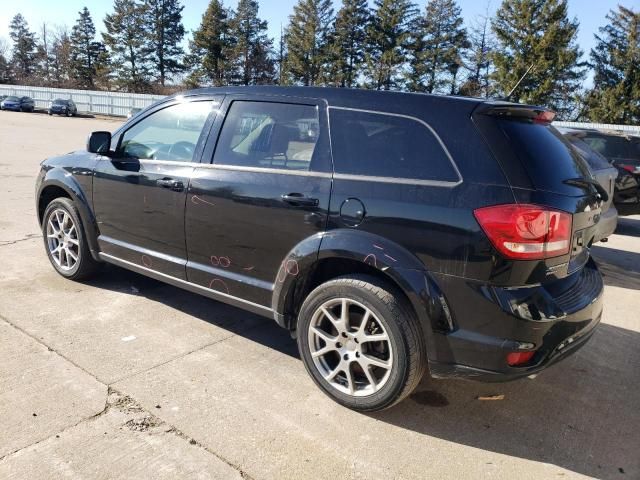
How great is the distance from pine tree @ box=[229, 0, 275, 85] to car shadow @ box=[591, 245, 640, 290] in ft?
190

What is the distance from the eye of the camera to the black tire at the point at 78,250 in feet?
15.8

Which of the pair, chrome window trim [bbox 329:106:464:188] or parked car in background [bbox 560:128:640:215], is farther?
parked car in background [bbox 560:128:640:215]

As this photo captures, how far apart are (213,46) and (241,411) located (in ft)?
211

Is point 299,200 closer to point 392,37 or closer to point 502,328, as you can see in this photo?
point 502,328

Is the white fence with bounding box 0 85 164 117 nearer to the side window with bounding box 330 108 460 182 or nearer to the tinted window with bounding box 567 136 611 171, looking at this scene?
the tinted window with bounding box 567 136 611 171

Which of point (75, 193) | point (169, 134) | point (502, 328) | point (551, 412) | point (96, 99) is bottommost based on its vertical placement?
point (551, 412)

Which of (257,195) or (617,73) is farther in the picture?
(617,73)

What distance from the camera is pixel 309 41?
5744 cm

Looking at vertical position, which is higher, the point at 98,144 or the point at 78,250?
the point at 98,144

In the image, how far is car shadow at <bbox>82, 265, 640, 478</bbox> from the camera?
2.87 m

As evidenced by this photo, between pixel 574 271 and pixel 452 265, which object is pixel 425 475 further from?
pixel 574 271

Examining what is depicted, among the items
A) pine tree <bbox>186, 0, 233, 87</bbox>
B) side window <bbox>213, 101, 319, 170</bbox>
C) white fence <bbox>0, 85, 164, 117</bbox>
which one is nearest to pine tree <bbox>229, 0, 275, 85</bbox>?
pine tree <bbox>186, 0, 233, 87</bbox>

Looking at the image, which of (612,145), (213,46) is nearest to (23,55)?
(213,46)

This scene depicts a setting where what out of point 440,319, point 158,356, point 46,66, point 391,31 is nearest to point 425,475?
point 440,319
